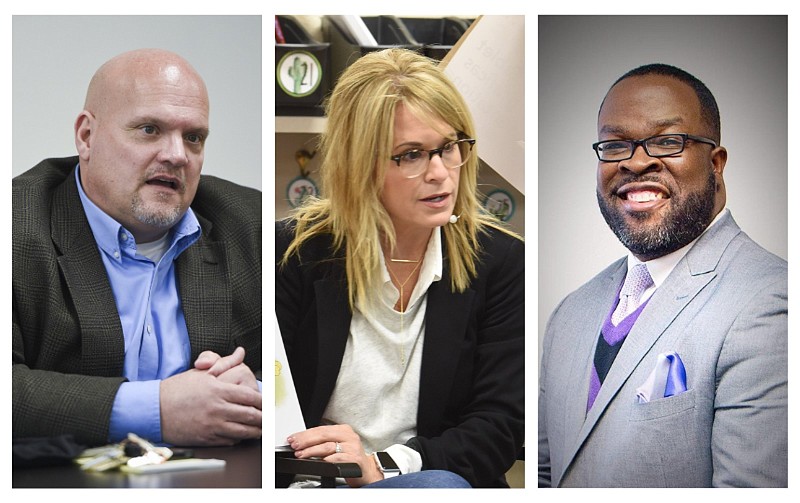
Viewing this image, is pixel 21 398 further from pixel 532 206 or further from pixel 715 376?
pixel 715 376

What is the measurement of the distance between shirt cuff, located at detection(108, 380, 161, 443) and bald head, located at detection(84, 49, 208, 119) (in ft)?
Answer: 3.14

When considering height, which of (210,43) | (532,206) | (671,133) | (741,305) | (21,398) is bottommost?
(21,398)

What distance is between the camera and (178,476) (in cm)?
368

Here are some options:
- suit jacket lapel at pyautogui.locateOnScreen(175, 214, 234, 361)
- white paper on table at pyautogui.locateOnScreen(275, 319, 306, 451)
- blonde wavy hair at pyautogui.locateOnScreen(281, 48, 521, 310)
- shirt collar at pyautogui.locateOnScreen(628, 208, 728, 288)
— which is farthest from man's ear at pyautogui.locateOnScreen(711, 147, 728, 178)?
suit jacket lapel at pyautogui.locateOnScreen(175, 214, 234, 361)

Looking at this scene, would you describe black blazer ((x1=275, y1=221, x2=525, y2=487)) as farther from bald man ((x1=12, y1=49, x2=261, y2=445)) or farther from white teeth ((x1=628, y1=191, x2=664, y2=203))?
white teeth ((x1=628, y1=191, x2=664, y2=203))

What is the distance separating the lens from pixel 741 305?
3803 millimetres

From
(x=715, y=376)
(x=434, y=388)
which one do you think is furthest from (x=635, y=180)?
(x=434, y=388)

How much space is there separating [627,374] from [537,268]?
0.48 meters

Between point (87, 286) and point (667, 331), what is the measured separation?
1993 millimetres

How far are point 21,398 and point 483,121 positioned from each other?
6.04 feet

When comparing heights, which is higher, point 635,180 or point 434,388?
point 635,180

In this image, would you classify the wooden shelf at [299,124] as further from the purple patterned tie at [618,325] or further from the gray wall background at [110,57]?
the purple patterned tie at [618,325]

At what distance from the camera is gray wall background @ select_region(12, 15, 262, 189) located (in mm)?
3762

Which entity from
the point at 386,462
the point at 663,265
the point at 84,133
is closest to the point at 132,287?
the point at 84,133
